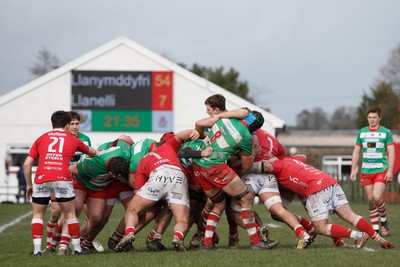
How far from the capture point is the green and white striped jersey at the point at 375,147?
13.9 m

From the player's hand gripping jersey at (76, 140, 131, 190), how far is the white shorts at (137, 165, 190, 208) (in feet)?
2.31

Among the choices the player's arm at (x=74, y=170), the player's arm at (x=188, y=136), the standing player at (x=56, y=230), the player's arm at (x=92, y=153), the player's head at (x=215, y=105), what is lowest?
the standing player at (x=56, y=230)

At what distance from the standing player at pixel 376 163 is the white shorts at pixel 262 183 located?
11.5 feet

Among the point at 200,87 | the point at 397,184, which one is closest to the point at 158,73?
the point at 200,87

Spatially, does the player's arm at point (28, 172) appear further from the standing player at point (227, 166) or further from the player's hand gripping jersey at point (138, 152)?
the standing player at point (227, 166)

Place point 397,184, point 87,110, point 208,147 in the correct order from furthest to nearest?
1. point 87,110
2. point 397,184
3. point 208,147

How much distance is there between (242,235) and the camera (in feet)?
46.4

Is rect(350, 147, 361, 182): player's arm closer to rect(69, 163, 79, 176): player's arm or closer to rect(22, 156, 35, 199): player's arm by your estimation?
rect(69, 163, 79, 176): player's arm

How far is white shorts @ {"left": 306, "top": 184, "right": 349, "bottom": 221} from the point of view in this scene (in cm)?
1023

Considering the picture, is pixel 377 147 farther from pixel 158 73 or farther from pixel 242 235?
pixel 158 73

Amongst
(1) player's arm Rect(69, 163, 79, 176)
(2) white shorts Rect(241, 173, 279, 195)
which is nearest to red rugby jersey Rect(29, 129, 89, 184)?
(1) player's arm Rect(69, 163, 79, 176)

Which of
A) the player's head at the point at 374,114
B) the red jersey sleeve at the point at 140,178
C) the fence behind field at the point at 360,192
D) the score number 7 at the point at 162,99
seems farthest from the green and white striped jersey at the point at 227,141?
the score number 7 at the point at 162,99

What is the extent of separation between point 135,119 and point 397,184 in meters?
14.4

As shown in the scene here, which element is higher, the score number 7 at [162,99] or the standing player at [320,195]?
the score number 7 at [162,99]
